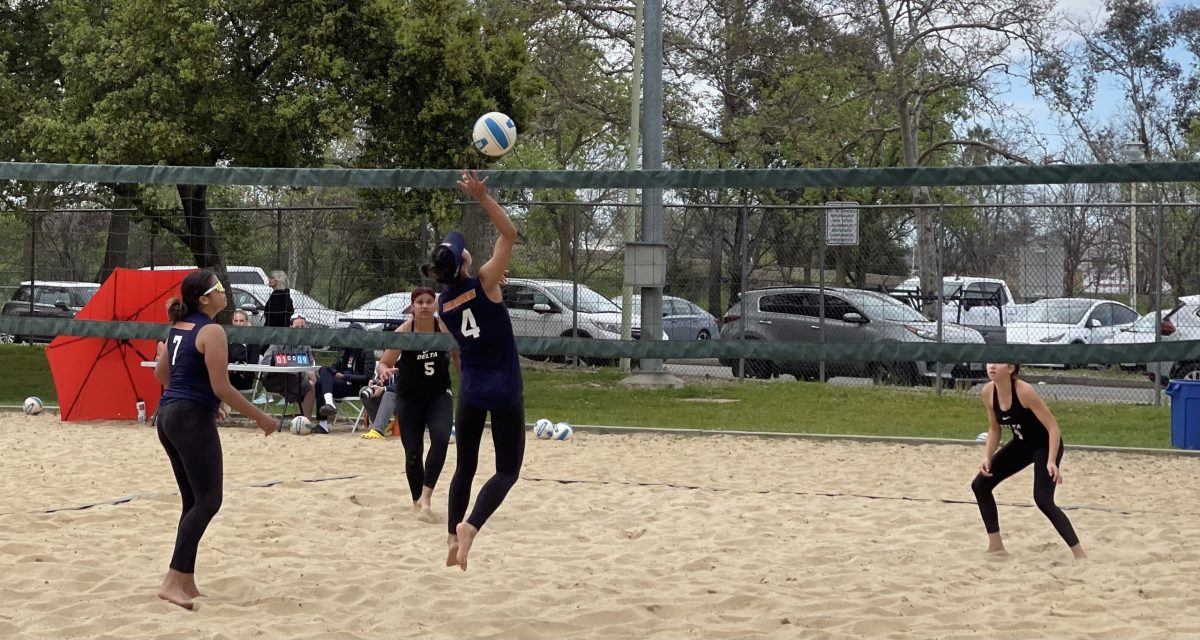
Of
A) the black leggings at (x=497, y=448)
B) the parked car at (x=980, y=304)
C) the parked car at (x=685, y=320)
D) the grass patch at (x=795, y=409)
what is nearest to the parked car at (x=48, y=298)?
the grass patch at (x=795, y=409)

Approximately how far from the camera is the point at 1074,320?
14102 millimetres

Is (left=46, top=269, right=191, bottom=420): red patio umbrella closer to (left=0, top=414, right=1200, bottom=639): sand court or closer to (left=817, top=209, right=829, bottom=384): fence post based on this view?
(left=0, top=414, right=1200, bottom=639): sand court

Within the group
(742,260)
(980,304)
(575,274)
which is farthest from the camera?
(575,274)

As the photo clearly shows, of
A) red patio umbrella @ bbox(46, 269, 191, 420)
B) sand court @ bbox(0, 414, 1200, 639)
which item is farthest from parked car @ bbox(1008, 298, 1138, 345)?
red patio umbrella @ bbox(46, 269, 191, 420)

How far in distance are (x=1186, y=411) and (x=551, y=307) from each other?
7.64m

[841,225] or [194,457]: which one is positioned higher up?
[841,225]

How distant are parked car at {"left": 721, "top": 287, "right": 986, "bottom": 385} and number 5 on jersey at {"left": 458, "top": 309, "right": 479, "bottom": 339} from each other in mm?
10017

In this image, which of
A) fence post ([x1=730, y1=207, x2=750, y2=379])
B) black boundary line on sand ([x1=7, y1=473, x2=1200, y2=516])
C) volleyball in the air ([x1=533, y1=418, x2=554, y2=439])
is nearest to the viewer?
black boundary line on sand ([x1=7, y1=473, x2=1200, y2=516])

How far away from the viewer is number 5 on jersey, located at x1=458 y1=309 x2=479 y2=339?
5566 mm

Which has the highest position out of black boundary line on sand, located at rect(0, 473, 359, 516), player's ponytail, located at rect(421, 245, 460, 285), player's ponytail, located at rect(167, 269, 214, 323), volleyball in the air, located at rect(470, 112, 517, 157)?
volleyball in the air, located at rect(470, 112, 517, 157)

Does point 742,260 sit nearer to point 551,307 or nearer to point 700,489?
point 551,307

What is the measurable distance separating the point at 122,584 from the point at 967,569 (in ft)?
13.5

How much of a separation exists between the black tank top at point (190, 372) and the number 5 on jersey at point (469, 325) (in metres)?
1.10

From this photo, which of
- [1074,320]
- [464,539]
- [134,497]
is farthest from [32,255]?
[464,539]
